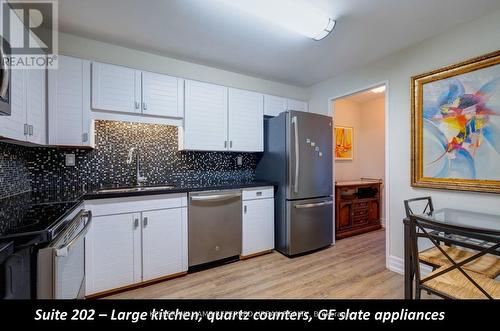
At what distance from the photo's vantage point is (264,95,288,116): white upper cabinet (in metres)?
2.99

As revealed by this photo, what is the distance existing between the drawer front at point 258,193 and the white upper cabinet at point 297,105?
135 cm

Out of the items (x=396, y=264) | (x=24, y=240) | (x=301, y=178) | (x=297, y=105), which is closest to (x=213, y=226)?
(x=301, y=178)

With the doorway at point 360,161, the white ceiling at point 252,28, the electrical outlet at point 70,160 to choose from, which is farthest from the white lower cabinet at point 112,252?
the doorway at point 360,161

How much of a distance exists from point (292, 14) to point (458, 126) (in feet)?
5.76

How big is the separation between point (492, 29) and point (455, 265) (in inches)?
76.3

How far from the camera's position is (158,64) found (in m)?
2.42

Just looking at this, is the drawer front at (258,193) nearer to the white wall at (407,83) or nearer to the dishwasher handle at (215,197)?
the dishwasher handle at (215,197)

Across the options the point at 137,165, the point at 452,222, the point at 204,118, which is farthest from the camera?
the point at 204,118

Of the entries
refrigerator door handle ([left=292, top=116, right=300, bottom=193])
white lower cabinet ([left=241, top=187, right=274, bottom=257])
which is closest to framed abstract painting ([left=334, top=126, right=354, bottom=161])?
refrigerator door handle ([left=292, top=116, right=300, bottom=193])

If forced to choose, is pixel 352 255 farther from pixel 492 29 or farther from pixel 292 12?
pixel 292 12

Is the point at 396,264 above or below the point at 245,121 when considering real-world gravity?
below

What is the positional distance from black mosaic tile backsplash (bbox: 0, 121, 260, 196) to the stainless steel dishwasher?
56 cm

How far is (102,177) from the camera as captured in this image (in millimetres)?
2221

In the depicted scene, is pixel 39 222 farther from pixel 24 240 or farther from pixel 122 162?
pixel 122 162
